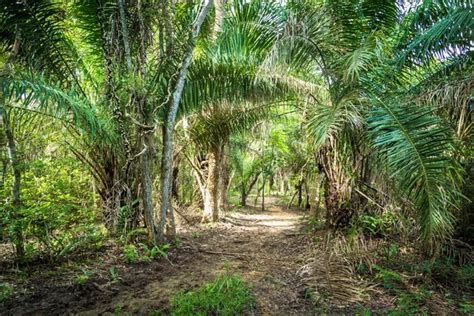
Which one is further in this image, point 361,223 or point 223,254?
point 223,254

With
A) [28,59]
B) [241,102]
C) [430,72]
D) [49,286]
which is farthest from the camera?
[241,102]

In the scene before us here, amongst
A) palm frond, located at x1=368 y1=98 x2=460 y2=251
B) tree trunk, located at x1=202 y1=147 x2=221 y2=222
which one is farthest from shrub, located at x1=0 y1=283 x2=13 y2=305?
tree trunk, located at x1=202 y1=147 x2=221 y2=222

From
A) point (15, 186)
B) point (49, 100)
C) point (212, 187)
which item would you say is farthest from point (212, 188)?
point (49, 100)

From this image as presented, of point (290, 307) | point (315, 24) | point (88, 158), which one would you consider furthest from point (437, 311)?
point (88, 158)

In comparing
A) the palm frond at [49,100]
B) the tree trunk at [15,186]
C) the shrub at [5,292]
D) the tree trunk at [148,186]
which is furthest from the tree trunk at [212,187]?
the shrub at [5,292]

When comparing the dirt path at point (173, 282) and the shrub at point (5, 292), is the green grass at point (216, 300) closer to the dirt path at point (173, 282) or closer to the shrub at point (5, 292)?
the dirt path at point (173, 282)

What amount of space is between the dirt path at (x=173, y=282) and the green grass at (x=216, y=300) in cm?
13

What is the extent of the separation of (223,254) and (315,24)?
13.1ft

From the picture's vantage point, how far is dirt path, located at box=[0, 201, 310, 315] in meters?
3.03

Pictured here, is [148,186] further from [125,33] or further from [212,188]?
[212,188]

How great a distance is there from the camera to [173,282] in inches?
148

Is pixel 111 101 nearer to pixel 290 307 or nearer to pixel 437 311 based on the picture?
pixel 290 307

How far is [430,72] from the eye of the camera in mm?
5699

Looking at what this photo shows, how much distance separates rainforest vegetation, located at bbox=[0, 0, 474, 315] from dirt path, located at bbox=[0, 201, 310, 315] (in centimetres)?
3
